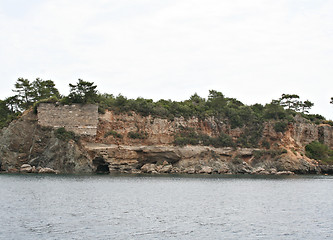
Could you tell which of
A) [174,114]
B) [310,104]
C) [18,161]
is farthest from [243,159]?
[18,161]

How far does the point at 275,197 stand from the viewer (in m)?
39.0

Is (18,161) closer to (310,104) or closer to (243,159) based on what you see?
(243,159)

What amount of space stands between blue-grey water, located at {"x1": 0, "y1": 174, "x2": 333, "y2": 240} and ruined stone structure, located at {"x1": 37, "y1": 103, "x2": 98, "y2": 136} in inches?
817

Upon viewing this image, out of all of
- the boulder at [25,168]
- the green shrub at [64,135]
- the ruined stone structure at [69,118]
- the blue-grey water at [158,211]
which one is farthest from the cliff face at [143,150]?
the blue-grey water at [158,211]

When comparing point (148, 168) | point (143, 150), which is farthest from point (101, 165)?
point (148, 168)

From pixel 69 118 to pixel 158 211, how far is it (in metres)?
39.7

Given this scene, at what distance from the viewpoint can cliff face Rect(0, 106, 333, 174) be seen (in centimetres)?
6284

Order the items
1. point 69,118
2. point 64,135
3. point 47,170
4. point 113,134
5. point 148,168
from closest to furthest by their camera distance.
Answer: point 47,170
point 64,135
point 69,118
point 148,168
point 113,134

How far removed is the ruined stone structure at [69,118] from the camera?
65.5 m

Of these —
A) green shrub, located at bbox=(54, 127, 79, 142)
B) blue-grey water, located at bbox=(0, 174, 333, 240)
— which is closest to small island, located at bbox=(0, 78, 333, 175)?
green shrub, located at bbox=(54, 127, 79, 142)

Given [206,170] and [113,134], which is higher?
[113,134]

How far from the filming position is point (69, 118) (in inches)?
2594

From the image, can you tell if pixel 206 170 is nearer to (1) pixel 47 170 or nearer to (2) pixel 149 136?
(2) pixel 149 136

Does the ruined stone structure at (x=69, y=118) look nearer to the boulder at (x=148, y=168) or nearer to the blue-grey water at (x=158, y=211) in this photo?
the boulder at (x=148, y=168)
